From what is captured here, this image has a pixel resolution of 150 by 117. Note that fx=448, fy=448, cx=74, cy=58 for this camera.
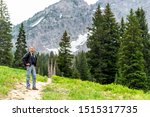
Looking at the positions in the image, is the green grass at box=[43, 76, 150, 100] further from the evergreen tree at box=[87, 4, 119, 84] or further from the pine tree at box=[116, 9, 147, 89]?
the evergreen tree at box=[87, 4, 119, 84]

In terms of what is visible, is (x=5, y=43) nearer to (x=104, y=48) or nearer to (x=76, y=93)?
(x=104, y=48)

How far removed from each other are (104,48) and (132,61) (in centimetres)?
961

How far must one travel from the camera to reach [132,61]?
177 feet

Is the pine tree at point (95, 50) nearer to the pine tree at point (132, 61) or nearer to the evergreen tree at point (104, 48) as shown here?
the evergreen tree at point (104, 48)

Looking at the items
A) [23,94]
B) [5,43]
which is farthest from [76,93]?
[5,43]

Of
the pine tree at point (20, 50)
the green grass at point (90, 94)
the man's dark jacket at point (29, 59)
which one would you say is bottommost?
the green grass at point (90, 94)

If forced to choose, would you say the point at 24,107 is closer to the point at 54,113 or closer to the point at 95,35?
the point at 54,113

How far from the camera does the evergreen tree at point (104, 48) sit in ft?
200

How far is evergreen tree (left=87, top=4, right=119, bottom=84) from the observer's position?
2403 inches

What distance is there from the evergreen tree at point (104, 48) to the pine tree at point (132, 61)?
369 cm

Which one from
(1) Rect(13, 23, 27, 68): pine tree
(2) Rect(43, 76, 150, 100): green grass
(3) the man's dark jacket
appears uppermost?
(1) Rect(13, 23, 27, 68): pine tree

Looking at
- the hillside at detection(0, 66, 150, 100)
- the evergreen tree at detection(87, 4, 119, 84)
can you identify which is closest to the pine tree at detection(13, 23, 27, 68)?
the evergreen tree at detection(87, 4, 119, 84)

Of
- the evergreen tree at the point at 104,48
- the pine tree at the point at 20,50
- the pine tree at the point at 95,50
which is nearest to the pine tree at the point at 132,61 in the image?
the evergreen tree at the point at 104,48

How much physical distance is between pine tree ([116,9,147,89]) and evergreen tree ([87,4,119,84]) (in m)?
3.69
